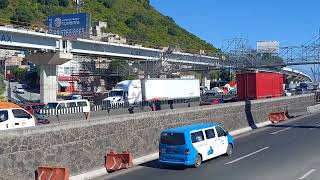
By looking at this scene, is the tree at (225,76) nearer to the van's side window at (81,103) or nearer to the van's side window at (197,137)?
the van's side window at (81,103)

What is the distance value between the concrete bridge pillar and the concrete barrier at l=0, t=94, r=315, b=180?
A: 109 ft

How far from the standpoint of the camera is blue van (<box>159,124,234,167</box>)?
18516 mm

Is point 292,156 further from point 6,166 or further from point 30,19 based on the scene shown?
point 30,19

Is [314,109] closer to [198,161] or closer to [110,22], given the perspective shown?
[198,161]

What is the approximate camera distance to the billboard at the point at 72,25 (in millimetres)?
68375

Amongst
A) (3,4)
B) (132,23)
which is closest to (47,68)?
(3,4)

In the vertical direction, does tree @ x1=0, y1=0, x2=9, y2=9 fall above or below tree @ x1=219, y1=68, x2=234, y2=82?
above

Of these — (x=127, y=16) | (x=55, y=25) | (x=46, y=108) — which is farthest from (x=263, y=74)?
(x=127, y=16)

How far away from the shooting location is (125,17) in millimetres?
147375

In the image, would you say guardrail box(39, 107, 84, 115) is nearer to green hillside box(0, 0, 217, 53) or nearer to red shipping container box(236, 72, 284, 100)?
red shipping container box(236, 72, 284, 100)

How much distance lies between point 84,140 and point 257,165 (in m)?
6.55

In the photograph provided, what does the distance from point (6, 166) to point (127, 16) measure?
449ft

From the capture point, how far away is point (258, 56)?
104 m

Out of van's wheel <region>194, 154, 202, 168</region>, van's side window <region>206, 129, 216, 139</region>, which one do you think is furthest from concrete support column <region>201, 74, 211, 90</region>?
van's wheel <region>194, 154, 202, 168</region>
